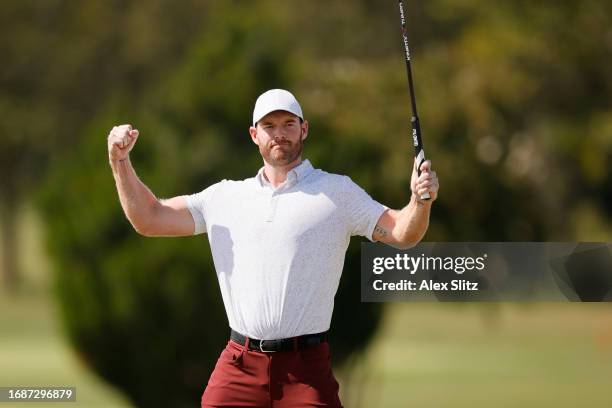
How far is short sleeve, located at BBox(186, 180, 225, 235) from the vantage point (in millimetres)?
5797

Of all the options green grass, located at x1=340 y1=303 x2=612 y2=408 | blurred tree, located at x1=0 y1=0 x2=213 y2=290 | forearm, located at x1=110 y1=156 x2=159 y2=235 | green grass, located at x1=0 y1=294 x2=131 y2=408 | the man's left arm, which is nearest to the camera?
the man's left arm

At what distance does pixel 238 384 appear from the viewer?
5.54 metres

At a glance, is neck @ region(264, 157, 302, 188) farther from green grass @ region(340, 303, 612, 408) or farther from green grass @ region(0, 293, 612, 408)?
green grass @ region(340, 303, 612, 408)

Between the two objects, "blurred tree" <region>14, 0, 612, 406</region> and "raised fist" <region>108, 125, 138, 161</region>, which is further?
"blurred tree" <region>14, 0, 612, 406</region>

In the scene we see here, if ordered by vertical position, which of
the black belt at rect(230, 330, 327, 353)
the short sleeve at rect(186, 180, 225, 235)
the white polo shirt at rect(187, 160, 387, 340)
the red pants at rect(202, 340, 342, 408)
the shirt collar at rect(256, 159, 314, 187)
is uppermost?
the shirt collar at rect(256, 159, 314, 187)

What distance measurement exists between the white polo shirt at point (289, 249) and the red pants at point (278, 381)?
8 centimetres

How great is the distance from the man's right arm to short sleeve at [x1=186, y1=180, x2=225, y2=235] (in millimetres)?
21

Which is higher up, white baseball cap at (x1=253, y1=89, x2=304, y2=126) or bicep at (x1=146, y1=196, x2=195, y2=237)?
white baseball cap at (x1=253, y1=89, x2=304, y2=126)

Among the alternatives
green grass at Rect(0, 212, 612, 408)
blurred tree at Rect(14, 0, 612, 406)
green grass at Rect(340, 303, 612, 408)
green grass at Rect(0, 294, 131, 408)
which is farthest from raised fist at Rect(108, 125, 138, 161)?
green grass at Rect(340, 303, 612, 408)

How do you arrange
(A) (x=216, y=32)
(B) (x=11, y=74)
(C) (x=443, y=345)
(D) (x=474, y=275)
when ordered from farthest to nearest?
(B) (x=11, y=74)
(C) (x=443, y=345)
(A) (x=216, y=32)
(D) (x=474, y=275)

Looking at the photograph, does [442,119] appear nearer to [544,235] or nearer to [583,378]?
[544,235]

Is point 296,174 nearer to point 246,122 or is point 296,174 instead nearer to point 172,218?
point 172,218

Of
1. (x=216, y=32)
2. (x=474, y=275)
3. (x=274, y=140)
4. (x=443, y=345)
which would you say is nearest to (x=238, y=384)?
(x=274, y=140)

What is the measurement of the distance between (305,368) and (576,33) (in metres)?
20.7
